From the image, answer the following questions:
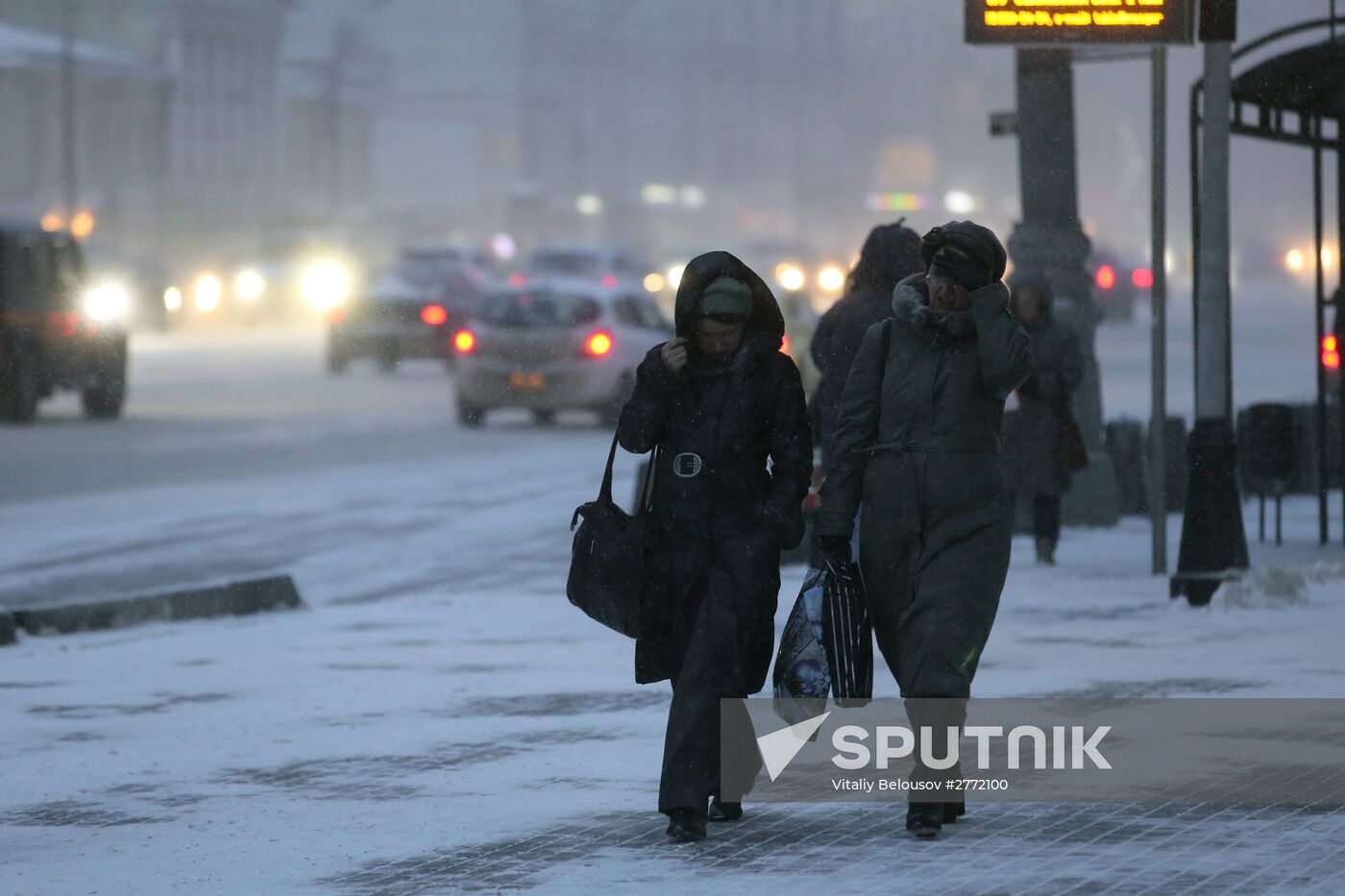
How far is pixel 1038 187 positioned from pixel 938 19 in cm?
16598

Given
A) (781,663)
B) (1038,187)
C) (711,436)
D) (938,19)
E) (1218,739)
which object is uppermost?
(938,19)

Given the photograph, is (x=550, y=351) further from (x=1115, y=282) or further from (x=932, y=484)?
(x=1115, y=282)

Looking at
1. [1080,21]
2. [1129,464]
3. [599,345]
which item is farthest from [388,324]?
[1080,21]

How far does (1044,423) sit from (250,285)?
46.0m

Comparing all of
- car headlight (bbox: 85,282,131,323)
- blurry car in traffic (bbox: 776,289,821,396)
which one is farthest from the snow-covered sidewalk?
car headlight (bbox: 85,282,131,323)

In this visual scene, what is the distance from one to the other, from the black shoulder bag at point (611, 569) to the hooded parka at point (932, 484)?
525 mm

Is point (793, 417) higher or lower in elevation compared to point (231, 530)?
higher

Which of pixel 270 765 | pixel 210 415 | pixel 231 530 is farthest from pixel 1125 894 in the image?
pixel 210 415

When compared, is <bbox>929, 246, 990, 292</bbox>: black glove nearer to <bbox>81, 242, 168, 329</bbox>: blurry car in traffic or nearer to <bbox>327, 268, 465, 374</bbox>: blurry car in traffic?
<bbox>327, 268, 465, 374</bbox>: blurry car in traffic

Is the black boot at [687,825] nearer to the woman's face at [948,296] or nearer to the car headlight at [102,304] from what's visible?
the woman's face at [948,296]

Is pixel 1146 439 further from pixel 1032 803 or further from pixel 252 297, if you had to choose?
pixel 252 297

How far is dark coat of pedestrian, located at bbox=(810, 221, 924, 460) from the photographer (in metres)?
9.20

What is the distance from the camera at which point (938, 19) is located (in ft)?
584

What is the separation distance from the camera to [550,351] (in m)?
25.4
